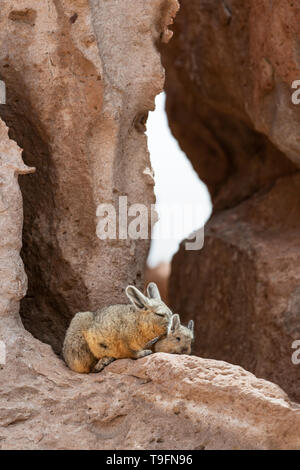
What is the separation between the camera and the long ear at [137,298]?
4.43m

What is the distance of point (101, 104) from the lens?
4.95 meters

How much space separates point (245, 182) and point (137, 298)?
13.1 feet

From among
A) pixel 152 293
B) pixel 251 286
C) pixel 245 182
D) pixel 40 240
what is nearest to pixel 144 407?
pixel 152 293

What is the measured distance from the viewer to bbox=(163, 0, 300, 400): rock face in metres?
6.10

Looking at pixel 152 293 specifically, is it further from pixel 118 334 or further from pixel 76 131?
pixel 76 131

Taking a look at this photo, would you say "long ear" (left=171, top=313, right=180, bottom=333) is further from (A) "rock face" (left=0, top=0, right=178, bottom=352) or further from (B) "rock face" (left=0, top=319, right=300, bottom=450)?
(A) "rock face" (left=0, top=0, right=178, bottom=352)

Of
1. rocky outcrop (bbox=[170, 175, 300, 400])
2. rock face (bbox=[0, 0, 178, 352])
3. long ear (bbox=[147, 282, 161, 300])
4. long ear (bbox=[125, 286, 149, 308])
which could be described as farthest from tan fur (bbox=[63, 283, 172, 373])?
rocky outcrop (bbox=[170, 175, 300, 400])

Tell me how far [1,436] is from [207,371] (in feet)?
3.55

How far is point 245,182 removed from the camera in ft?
27.0

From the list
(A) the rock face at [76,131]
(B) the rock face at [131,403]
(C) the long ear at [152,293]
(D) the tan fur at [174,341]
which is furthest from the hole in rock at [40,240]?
(D) the tan fur at [174,341]

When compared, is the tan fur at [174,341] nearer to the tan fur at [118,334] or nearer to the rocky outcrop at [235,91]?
the tan fur at [118,334]
